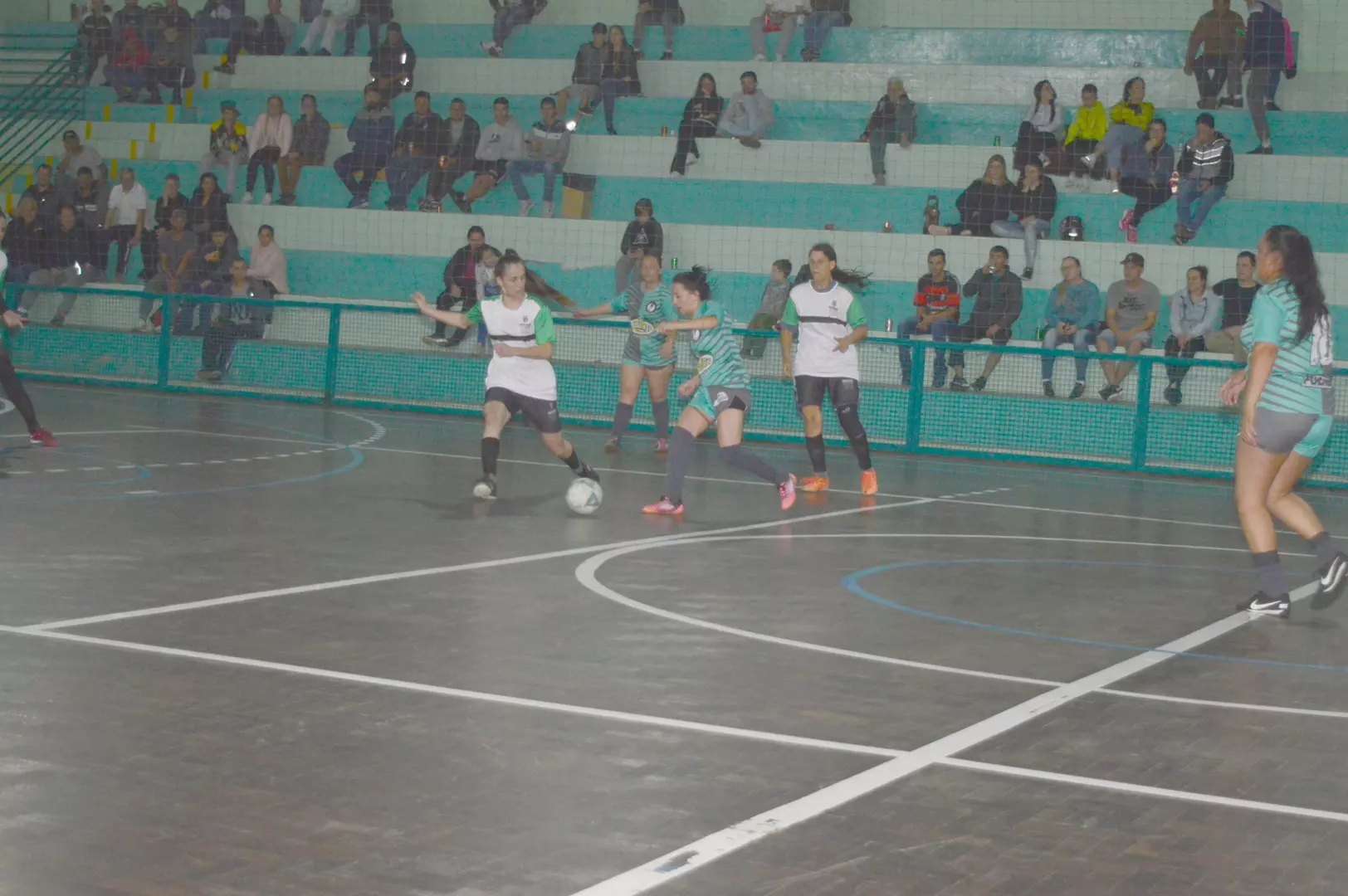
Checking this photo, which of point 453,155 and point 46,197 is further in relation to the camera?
point 46,197

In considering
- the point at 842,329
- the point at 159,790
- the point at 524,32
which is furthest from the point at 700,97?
the point at 159,790

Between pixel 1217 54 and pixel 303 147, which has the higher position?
pixel 1217 54

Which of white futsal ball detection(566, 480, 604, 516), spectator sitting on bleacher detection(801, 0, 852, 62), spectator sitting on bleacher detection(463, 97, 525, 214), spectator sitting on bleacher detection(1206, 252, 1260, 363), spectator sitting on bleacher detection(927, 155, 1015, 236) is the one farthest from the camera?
spectator sitting on bleacher detection(801, 0, 852, 62)

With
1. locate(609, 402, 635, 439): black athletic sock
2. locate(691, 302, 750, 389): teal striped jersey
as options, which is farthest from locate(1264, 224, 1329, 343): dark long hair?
locate(609, 402, 635, 439): black athletic sock

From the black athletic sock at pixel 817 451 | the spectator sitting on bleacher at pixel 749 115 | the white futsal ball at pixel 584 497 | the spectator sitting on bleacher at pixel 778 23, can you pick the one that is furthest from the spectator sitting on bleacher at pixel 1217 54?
the white futsal ball at pixel 584 497

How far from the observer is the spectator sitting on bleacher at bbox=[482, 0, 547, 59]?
98.4ft

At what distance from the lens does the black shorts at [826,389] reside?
15.9 m

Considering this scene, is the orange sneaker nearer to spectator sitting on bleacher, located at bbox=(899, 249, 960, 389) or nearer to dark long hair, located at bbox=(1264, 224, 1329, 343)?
spectator sitting on bleacher, located at bbox=(899, 249, 960, 389)

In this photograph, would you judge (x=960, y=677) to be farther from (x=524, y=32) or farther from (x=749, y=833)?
(x=524, y=32)

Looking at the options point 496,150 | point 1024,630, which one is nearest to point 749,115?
point 496,150

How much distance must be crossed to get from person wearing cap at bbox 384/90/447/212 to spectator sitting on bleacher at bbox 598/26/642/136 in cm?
263

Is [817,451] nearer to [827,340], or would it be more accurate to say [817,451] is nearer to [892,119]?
[827,340]

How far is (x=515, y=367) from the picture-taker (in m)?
14.3

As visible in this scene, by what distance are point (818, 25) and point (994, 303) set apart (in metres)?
7.53
